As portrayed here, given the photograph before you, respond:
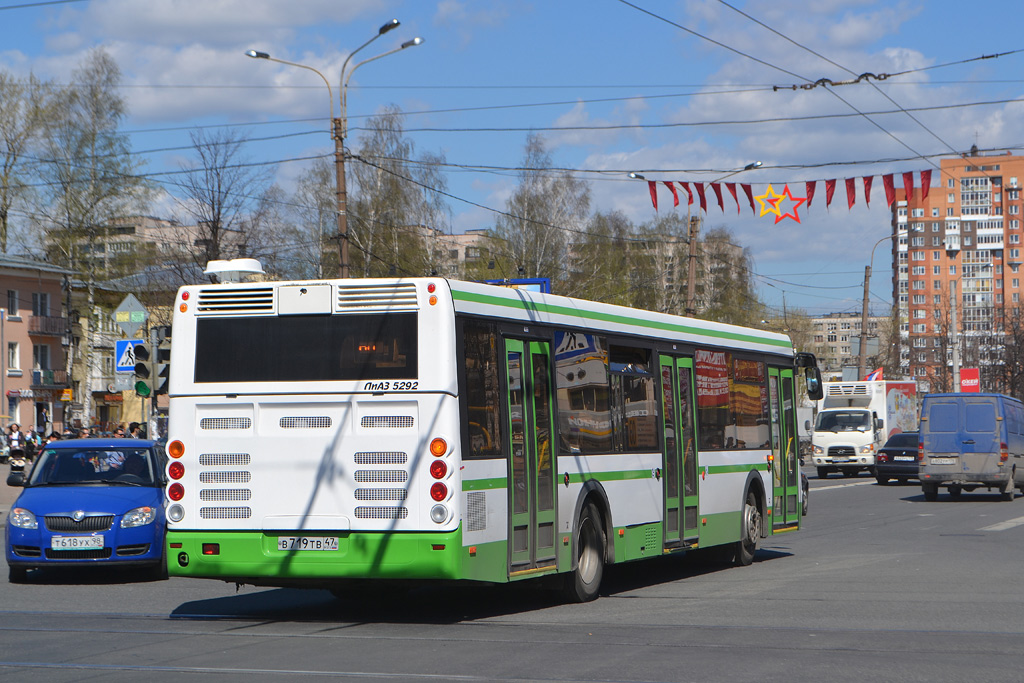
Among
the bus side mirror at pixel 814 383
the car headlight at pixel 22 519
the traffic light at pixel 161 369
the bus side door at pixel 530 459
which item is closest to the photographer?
the bus side door at pixel 530 459

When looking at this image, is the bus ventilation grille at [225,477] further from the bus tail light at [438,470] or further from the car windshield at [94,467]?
the car windshield at [94,467]

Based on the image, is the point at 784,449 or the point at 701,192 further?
the point at 701,192

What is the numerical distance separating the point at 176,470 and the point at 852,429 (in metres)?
38.5

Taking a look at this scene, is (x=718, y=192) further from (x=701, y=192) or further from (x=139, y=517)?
(x=139, y=517)

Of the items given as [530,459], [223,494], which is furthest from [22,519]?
[530,459]

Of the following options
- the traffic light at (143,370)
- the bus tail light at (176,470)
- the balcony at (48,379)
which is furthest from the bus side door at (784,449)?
the balcony at (48,379)

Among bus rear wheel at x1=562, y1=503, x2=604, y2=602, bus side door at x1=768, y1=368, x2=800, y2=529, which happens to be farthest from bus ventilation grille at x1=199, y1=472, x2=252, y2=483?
bus side door at x1=768, y1=368, x2=800, y2=529

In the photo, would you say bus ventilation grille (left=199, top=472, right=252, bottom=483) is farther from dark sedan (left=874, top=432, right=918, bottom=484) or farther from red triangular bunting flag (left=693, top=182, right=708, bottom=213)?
dark sedan (left=874, top=432, right=918, bottom=484)

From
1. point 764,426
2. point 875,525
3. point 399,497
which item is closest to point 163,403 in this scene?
point 875,525

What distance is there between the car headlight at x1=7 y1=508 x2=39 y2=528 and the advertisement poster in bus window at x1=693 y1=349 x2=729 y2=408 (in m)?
7.02

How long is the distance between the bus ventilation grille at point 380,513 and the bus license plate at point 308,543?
279 mm

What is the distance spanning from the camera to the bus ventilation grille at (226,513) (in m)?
10.7

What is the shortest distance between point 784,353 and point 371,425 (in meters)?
8.63

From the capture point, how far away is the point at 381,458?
10375 millimetres
